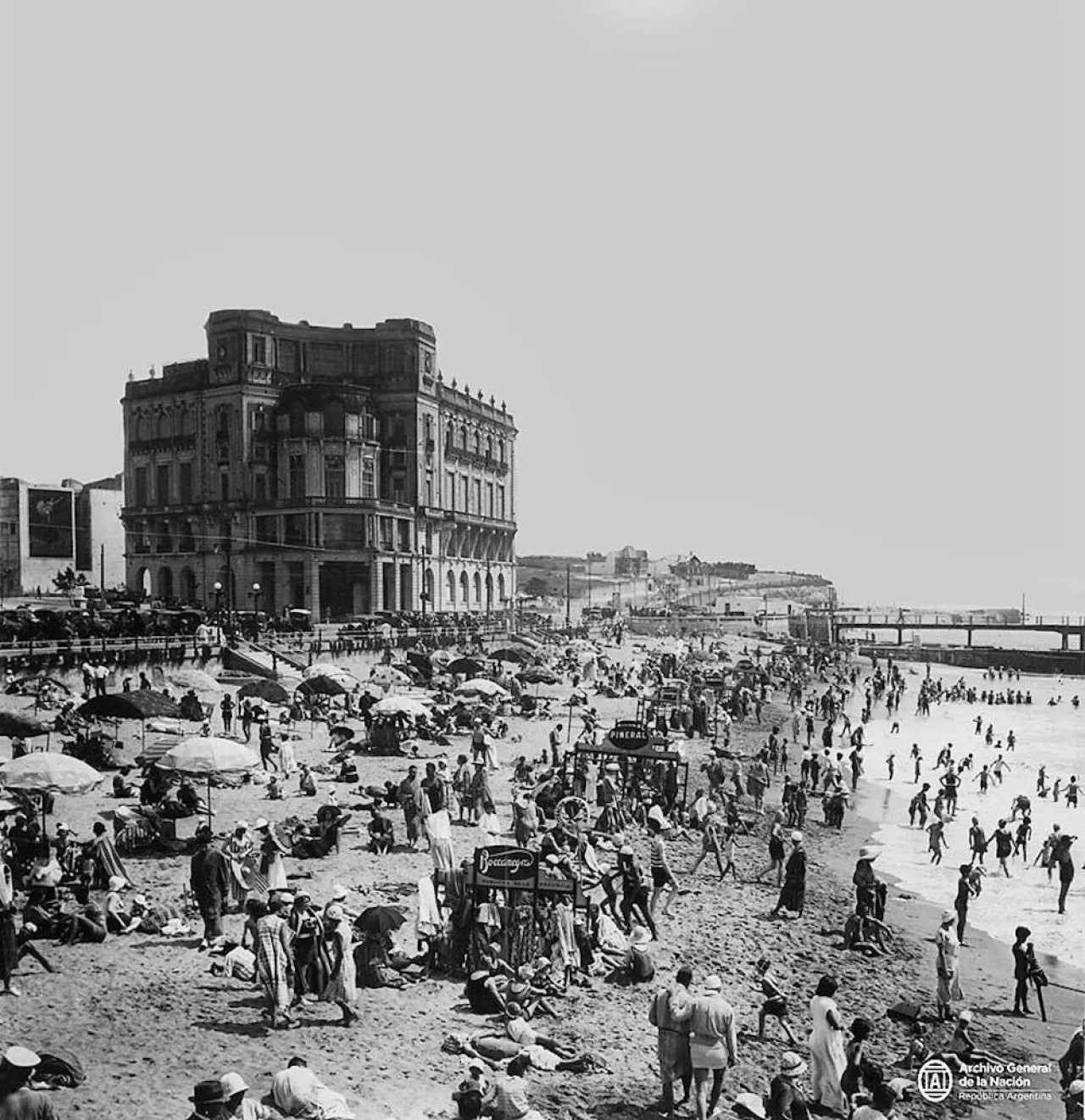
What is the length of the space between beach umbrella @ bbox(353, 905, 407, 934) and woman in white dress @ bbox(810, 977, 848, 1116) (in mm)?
4992

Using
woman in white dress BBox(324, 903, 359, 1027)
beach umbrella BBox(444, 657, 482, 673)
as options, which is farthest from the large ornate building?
woman in white dress BBox(324, 903, 359, 1027)

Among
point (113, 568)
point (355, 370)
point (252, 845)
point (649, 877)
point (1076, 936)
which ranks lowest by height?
point (1076, 936)

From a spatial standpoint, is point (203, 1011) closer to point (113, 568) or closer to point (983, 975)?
point (983, 975)

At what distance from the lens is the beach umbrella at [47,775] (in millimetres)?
16125

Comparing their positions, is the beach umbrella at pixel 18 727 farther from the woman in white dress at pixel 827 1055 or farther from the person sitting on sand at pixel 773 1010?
the woman in white dress at pixel 827 1055

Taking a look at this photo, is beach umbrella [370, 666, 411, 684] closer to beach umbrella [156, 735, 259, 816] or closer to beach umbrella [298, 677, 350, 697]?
beach umbrella [298, 677, 350, 697]

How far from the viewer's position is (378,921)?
12.5 m

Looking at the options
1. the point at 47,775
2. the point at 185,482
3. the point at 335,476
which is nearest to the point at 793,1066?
the point at 47,775

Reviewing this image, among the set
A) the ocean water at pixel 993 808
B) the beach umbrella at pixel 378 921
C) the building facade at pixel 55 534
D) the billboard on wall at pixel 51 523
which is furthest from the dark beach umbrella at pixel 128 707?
the billboard on wall at pixel 51 523

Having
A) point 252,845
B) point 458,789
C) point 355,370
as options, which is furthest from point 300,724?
point 355,370

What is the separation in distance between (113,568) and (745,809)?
74.2 m

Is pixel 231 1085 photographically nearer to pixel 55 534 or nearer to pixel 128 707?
pixel 128 707

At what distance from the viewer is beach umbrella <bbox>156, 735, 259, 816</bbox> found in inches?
671

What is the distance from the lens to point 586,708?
39.0 m
